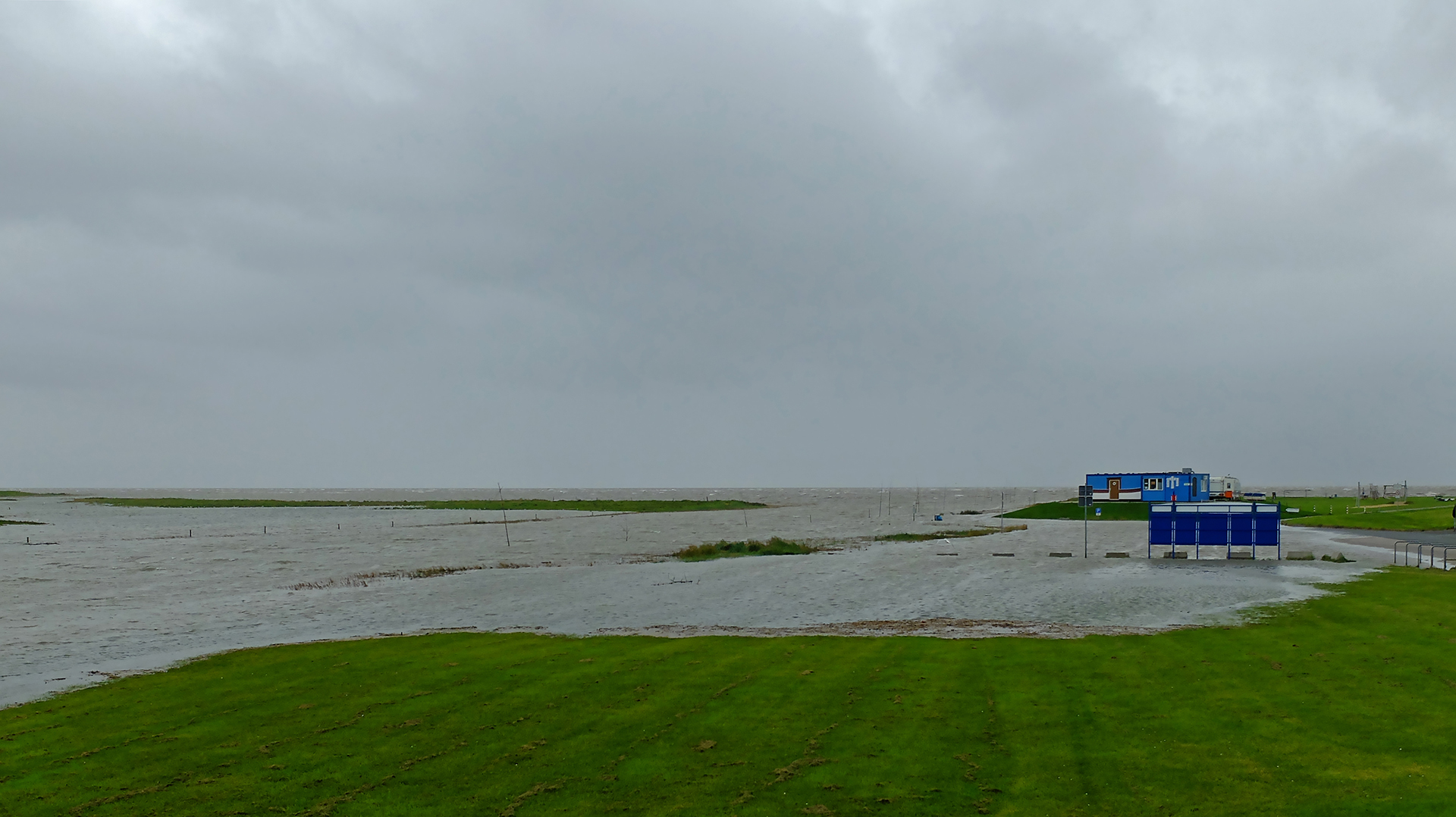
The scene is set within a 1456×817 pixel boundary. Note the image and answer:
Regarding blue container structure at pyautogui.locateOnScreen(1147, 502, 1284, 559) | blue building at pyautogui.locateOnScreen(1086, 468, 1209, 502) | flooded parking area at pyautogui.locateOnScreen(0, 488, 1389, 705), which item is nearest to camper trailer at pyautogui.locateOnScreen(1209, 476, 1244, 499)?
blue building at pyautogui.locateOnScreen(1086, 468, 1209, 502)

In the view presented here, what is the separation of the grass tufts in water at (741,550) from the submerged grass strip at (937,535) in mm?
16693

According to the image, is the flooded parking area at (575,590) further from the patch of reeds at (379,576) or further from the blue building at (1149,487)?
the blue building at (1149,487)

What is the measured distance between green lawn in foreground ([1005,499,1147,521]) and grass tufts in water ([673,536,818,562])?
64913 mm

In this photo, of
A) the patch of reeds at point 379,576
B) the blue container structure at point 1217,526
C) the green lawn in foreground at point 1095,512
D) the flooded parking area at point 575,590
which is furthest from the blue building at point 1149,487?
the patch of reeds at point 379,576

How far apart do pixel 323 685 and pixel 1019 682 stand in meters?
17.5

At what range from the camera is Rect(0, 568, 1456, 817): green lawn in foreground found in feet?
43.8

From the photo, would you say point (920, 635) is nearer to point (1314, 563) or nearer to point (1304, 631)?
point (1304, 631)

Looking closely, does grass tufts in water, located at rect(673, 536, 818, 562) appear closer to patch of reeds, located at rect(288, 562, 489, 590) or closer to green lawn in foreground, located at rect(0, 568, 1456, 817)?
patch of reeds, located at rect(288, 562, 489, 590)

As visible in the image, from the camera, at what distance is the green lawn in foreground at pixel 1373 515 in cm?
9188

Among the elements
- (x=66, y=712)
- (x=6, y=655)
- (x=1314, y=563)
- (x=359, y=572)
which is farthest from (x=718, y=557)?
(x=66, y=712)

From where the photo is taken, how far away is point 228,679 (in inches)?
943

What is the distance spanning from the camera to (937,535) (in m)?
98.8

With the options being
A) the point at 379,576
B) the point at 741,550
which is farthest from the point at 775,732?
the point at 741,550

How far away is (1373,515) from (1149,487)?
33.7 meters
